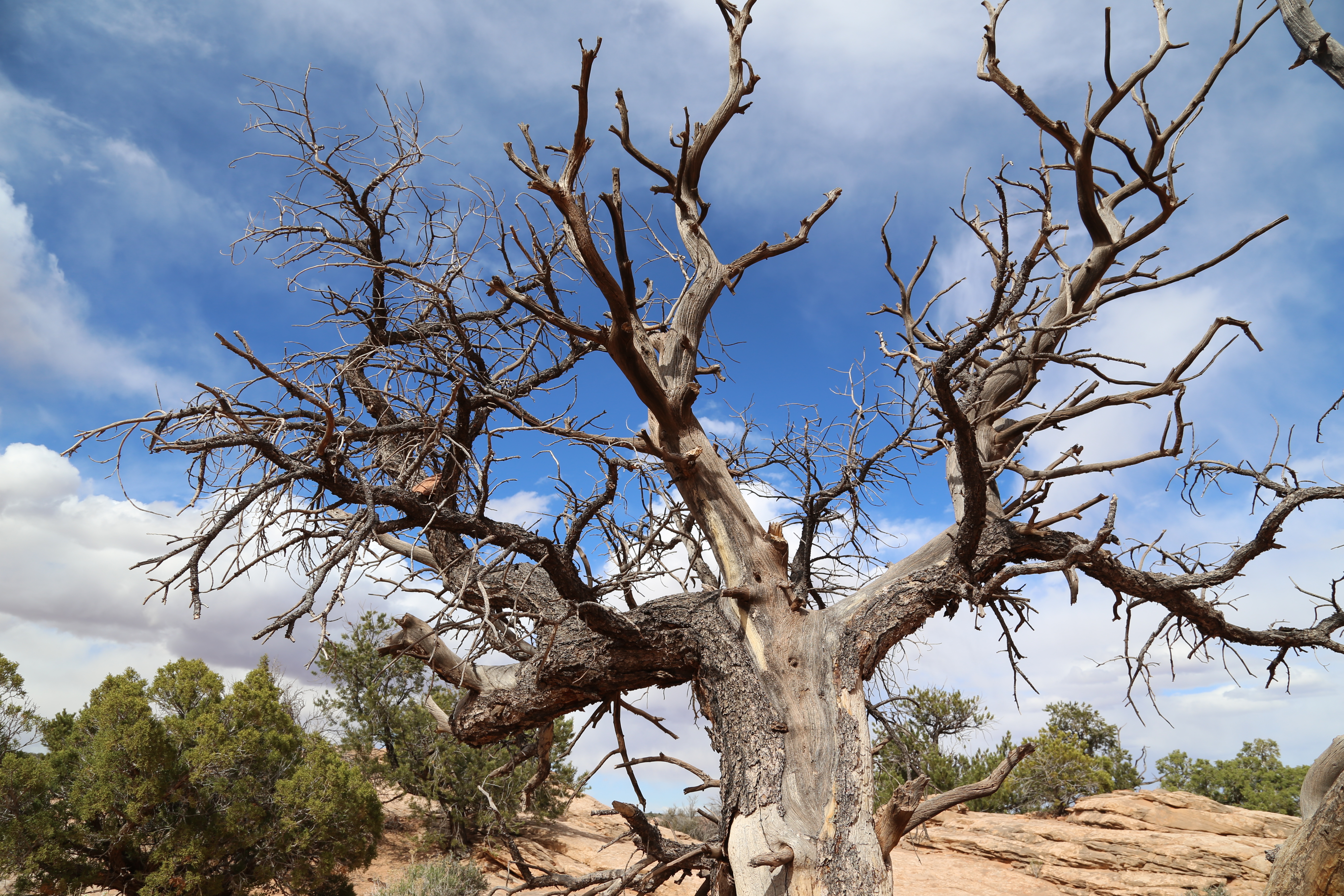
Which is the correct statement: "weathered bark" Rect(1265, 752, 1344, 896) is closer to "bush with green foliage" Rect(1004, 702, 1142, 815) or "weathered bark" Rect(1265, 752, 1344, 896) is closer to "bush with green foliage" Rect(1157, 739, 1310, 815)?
"bush with green foliage" Rect(1004, 702, 1142, 815)

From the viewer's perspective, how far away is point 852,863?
3.78 m

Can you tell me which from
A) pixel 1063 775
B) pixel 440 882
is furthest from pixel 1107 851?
pixel 440 882

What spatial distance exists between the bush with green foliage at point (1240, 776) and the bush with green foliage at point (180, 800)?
69.9 ft

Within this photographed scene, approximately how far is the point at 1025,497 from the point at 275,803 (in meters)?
10.5

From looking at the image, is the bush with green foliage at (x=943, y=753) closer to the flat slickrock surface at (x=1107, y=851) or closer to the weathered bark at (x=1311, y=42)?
the flat slickrock surface at (x=1107, y=851)

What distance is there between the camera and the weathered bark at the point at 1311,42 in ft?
17.1

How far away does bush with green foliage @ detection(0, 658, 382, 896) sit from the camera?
28.6 feet

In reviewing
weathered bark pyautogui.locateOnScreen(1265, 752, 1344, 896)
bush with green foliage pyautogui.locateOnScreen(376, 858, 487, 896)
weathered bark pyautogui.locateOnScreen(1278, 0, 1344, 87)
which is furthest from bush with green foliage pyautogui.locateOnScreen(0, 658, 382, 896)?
weathered bark pyautogui.locateOnScreen(1278, 0, 1344, 87)

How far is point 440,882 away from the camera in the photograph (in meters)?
10.3

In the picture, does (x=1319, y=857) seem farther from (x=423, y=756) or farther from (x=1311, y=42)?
(x=423, y=756)

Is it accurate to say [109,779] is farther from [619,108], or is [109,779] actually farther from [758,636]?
[619,108]

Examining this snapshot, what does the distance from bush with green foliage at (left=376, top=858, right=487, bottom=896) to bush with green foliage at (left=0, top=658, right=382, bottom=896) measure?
0.86 metres

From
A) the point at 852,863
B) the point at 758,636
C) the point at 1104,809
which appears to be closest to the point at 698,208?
the point at 758,636

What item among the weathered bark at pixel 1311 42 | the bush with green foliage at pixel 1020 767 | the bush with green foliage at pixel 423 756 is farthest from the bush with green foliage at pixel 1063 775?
the weathered bark at pixel 1311 42
